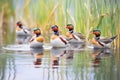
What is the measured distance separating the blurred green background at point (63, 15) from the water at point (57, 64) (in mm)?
767

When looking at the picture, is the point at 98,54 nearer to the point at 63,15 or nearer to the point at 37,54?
the point at 37,54

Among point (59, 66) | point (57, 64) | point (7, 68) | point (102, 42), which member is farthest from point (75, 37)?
point (7, 68)

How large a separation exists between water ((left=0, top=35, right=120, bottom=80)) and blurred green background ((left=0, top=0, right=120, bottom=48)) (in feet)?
2.52

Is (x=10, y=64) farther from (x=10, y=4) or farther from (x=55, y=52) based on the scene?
(x=10, y=4)

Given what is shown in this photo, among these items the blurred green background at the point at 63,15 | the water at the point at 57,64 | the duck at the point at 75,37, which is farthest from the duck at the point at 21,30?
the water at the point at 57,64

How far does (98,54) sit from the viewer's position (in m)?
5.87

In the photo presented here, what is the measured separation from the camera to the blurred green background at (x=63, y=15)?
22.6 feet

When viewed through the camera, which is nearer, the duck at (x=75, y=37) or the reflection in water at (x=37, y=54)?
the reflection in water at (x=37, y=54)

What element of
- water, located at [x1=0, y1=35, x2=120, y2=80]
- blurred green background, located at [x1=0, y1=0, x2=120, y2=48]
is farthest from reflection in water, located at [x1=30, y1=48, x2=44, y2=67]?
blurred green background, located at [x1=0, y1=0, x2=120, y2=48]

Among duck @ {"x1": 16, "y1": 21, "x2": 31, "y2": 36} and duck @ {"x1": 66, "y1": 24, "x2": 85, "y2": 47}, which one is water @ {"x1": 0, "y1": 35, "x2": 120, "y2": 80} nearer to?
duck @ {"x1": 66, "y1": 24, "x2": 85, "y2": 47}

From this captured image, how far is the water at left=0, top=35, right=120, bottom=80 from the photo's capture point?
14.3ft

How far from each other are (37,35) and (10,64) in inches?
65.1

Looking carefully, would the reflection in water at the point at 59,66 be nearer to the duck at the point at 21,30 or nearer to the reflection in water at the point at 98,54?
the reflection in water at the point at 98,54

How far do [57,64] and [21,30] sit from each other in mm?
3352
